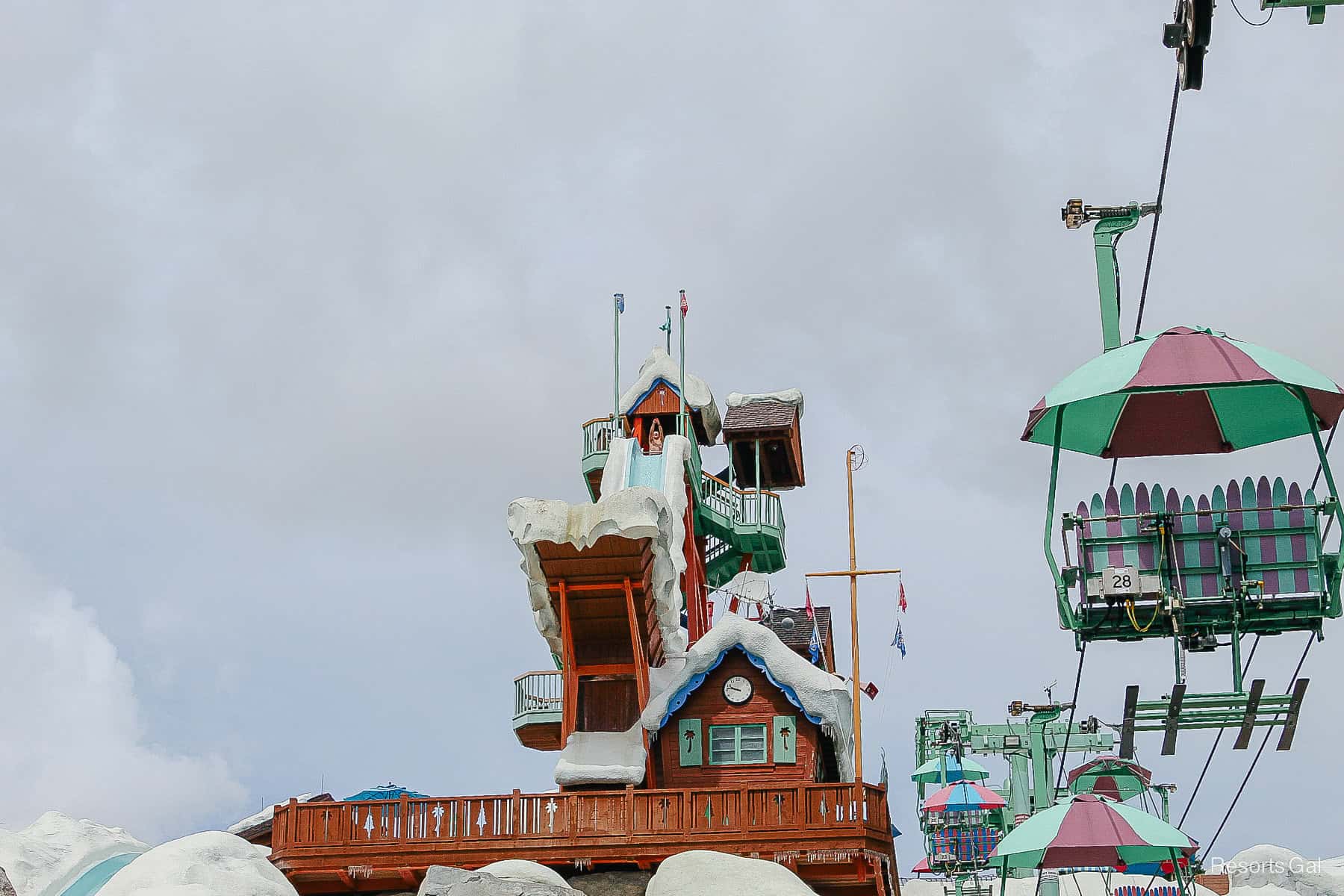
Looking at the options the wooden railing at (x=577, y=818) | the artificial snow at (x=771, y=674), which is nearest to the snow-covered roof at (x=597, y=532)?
the artificial snow at (x=771, y=674)

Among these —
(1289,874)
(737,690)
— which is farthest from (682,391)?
(1289,874)

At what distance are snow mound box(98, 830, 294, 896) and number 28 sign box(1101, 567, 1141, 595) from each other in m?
13.6

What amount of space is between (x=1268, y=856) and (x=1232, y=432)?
4474 cm

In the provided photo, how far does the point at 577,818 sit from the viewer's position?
89.0 feet

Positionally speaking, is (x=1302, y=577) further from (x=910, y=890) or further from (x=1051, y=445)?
(x=910, y=890)

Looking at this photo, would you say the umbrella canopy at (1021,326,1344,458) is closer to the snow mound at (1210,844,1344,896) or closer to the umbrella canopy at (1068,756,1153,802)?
the umbrella canopy at (1068,756,1153,802)

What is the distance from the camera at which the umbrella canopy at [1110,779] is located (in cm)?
2844

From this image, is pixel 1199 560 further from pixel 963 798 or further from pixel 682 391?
pixel 682 391

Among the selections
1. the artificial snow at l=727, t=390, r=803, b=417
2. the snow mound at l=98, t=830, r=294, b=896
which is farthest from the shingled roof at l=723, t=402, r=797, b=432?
the snow mound at l=98, t=830, r=294, b=896

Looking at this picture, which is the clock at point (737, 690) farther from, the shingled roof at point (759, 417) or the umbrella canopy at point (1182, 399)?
the umbrella canopy at point (1182, 399)

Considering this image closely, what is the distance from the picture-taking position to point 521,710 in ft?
121

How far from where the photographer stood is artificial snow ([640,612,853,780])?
3119 cm

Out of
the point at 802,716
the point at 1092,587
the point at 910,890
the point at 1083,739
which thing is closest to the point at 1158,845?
the point at 1092,587

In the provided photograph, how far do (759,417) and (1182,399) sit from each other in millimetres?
24841
